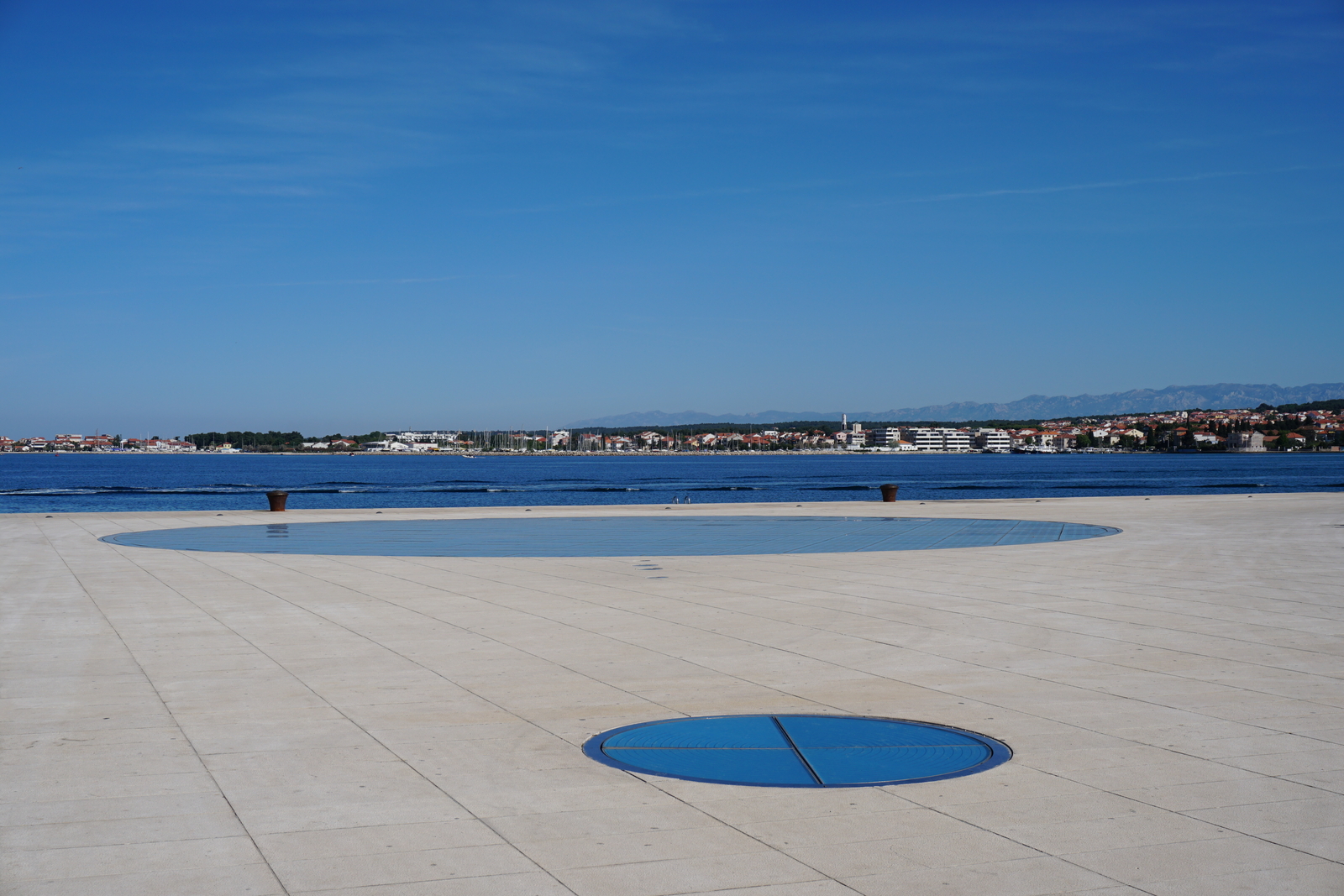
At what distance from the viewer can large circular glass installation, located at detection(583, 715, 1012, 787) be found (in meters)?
6.79

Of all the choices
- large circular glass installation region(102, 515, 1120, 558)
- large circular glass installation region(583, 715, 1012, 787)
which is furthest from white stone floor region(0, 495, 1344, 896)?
large circular glass installation region(102, 515, 1120, 558)

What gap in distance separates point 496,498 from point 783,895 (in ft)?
247

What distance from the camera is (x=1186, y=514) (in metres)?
31.6

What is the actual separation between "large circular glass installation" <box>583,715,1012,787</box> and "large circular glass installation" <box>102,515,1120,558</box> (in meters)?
12.6

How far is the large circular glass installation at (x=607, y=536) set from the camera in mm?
22031

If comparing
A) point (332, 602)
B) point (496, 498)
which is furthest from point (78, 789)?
point (496, 498)

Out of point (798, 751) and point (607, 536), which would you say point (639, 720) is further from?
point (607, 536)

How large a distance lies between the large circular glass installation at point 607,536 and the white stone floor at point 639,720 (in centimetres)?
491

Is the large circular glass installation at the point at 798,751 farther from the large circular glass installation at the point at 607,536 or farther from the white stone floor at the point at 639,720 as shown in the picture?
the large circular glass installation at the point at 607,536

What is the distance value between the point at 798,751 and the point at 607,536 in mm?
18608

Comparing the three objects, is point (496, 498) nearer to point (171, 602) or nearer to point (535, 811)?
point (171, 602)

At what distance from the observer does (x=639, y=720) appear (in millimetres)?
8250

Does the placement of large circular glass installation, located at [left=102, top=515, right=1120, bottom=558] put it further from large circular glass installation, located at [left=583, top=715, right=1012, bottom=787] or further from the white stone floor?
large circular glass installation, located at [left=583, top=715, right=1012, bottom=787]

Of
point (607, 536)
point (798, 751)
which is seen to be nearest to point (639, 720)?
point (798, 751)
